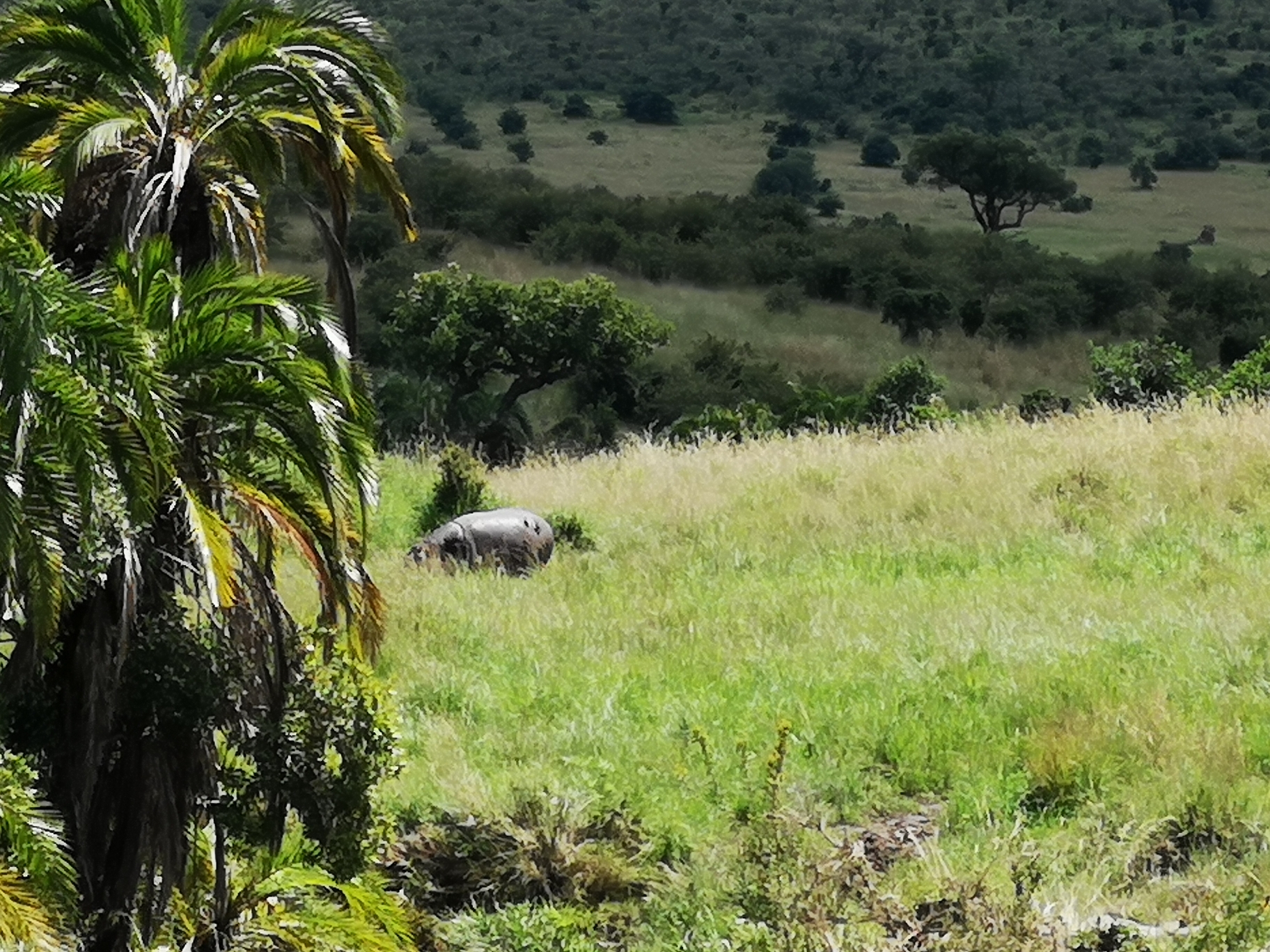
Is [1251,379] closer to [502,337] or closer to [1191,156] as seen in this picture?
[502,337]

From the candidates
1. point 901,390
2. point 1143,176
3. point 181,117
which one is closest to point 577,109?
point 1143,176

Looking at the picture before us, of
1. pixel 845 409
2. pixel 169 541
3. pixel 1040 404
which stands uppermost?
pixel 169 541

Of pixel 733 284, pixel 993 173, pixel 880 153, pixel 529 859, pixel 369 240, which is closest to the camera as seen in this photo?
pixel 529 859

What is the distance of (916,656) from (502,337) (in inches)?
918

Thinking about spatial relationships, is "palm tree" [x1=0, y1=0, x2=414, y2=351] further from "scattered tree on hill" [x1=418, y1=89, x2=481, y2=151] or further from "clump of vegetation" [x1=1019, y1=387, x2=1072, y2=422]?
"scattered tree on hill" [x1=418, y1=89, x2=481, y2=151]

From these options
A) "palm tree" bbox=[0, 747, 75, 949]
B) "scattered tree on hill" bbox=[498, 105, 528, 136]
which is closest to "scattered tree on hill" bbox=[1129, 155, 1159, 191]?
"scattered tree on hill" bbox=[498, 105, 528, 136]

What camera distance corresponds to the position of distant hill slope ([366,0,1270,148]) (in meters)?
88.2

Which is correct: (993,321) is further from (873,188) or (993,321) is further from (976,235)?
(873,188)

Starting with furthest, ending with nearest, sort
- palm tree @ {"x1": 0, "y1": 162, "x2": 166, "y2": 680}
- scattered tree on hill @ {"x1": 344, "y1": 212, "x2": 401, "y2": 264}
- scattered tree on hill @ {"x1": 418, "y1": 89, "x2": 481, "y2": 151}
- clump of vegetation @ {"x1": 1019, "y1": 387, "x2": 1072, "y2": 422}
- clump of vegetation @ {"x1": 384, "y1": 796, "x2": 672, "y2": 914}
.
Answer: scattered tree on hill @ {"x1": 418, "y1": 89, "x2": 481, "y2": 151}, scattered tree on hill @ {"x1": 344, "y1": 212, "x2": 401, "y2": 264}, clump of vegetation @ {"x1": 1019, "y1": 387, "x2": 1072, "y2": 422}, clump of vegetation @ {"x1": 384, "y1": 796, "x2": 672, "y2": 914}, palm tree @ {"x1": 0, "y1": 162, "x2": 166, "y2": 680}

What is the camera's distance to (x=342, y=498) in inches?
279

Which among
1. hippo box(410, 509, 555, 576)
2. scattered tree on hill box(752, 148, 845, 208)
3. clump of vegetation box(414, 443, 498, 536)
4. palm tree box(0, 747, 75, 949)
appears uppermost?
palm tree box(0, 747, 75, 949)

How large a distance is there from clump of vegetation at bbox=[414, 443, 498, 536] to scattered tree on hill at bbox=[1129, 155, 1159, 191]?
61527mm

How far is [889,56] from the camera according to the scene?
3895 inches

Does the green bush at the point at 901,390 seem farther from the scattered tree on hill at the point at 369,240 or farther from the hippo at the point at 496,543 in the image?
the scattered tree on hill at the point at 369,240
